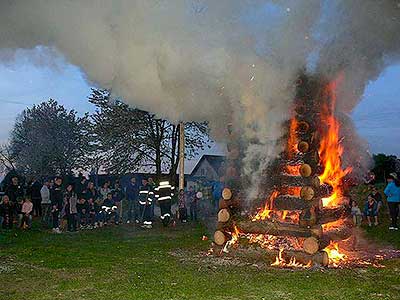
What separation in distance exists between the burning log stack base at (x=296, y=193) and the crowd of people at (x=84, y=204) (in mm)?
5268

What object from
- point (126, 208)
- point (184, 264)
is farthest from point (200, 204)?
point (184, 264)

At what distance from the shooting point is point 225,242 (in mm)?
9703

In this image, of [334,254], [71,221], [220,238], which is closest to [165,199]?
A: [71,221]

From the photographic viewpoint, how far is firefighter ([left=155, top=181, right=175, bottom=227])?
48.6 ft

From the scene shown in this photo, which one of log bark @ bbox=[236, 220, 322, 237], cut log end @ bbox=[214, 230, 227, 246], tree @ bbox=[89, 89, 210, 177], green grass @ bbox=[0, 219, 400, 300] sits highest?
tree @ bbox=[89, 89, 210, 177]

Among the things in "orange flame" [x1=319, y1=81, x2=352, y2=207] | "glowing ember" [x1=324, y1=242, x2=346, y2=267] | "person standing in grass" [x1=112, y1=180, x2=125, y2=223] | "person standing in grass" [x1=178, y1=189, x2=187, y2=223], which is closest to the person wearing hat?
"orange flame" [x1=319, y1=81, x2=352, y2=207]

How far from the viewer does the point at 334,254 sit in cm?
922

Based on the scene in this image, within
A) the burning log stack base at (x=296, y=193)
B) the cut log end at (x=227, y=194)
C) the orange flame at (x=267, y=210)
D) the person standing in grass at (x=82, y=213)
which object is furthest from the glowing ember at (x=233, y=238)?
the person standing in grass at (x=82, y=213)

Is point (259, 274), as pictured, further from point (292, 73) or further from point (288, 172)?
point (292, 73)

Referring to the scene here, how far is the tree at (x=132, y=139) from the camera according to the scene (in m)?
27.6

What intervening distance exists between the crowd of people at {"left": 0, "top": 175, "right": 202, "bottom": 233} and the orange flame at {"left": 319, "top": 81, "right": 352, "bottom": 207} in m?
6.22

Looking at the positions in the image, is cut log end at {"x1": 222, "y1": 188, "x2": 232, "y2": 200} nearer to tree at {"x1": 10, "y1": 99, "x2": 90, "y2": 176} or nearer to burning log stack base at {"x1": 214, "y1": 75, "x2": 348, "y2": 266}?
burning log stack base at {"x1": 214, "y1": 75, "x2": 348, "y2": 266}

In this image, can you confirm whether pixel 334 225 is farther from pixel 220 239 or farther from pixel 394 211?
pixel 394 211

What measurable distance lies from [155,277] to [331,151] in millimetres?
4273
